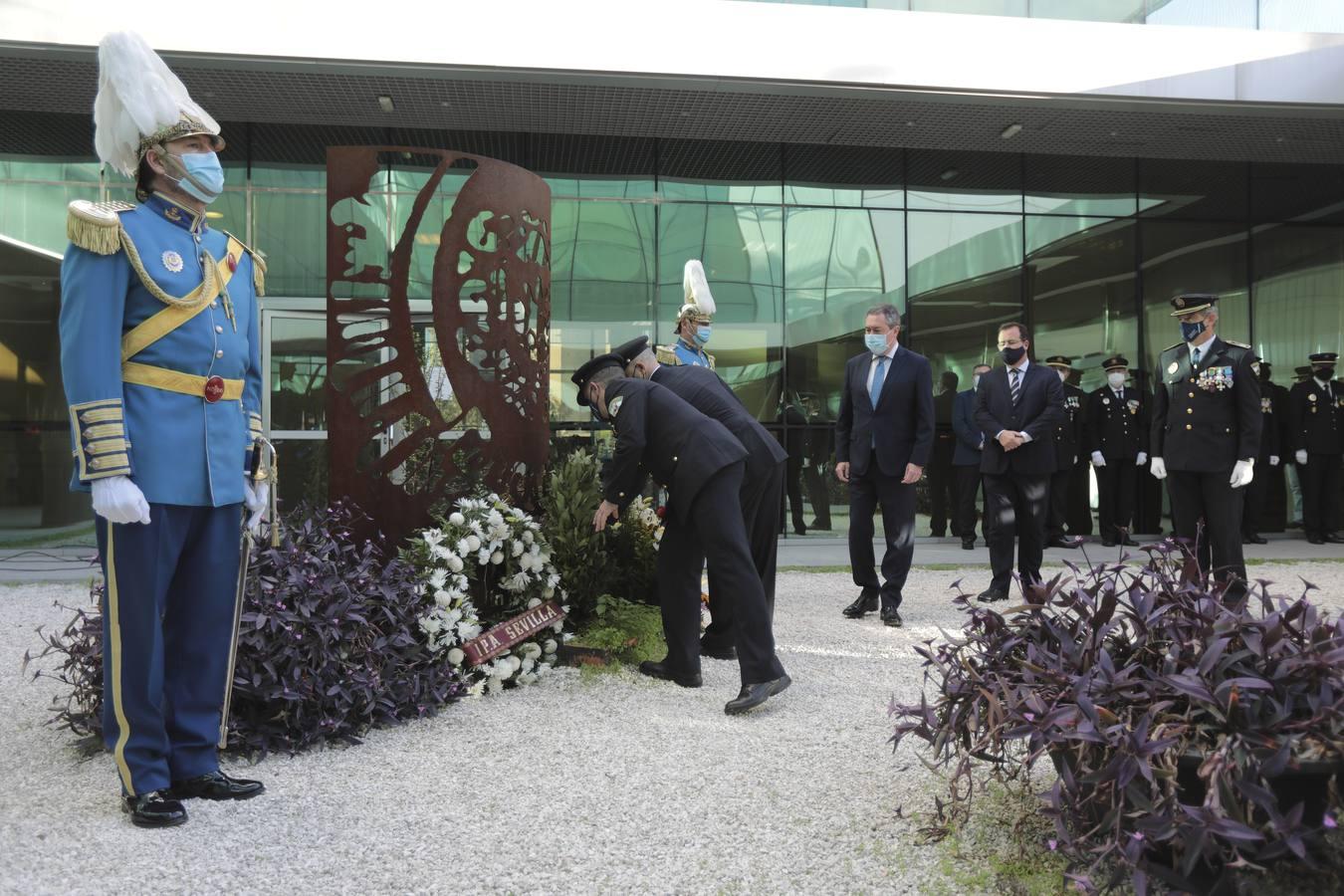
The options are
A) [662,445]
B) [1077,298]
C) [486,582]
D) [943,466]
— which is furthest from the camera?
[1077,298]

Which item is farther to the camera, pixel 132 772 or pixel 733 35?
pixel 733 35

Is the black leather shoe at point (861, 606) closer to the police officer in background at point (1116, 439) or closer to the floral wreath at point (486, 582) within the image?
the floral wreath at point (486, 582)

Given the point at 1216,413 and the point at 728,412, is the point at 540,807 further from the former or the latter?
the point at 1216,413

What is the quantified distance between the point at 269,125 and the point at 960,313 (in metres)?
8.01

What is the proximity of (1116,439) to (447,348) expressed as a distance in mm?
8583

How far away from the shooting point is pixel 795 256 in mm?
11445

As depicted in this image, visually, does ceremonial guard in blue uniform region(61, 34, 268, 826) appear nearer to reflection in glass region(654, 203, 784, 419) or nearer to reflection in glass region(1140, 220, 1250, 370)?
reflection in glass region(654, 203, 784, 419)

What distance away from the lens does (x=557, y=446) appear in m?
10.6

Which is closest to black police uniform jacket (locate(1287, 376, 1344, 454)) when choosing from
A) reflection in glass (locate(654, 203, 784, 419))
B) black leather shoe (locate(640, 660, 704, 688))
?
reflection in glass (locate(654, 203, 784, 419))

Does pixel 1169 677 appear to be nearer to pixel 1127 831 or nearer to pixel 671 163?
pixel 1127 831

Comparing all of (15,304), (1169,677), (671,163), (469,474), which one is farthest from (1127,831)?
(15,304)

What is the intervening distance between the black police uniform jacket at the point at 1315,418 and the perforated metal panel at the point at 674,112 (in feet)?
9.25

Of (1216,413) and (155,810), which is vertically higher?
(1216,413)

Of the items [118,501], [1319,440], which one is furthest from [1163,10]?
[118,501]
